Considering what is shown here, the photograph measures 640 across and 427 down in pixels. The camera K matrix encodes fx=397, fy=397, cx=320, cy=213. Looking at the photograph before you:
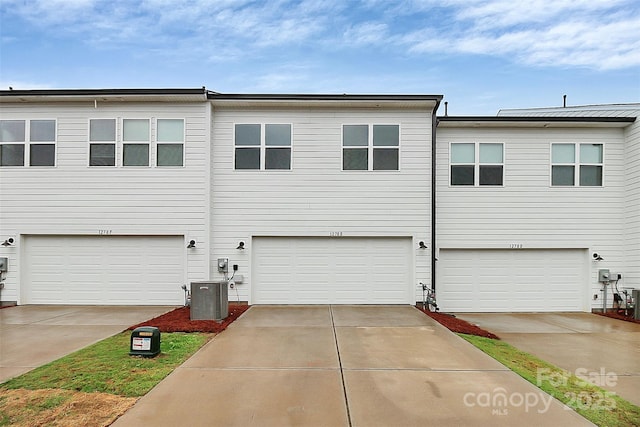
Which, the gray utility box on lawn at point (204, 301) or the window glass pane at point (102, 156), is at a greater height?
the window glass pane at point (102, 156)

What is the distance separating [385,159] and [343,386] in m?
7.53

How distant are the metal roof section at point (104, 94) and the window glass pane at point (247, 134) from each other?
1.25m

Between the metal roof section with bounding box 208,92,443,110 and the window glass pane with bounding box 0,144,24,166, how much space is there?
5533mm

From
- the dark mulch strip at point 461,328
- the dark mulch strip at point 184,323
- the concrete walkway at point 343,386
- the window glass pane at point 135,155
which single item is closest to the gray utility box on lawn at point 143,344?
the concrete walkway at point 343,386

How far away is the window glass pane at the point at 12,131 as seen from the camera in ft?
36.4

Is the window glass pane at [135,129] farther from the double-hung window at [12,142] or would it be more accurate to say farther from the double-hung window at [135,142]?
the double-hung window at [12,142]

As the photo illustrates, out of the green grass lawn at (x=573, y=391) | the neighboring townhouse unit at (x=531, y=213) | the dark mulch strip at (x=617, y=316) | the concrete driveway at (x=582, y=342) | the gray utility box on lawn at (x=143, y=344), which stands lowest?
the dark mulch strip at (x=617, y=316)

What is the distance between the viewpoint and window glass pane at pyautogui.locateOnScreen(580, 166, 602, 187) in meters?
11.5

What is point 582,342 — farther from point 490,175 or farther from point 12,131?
point 12,131

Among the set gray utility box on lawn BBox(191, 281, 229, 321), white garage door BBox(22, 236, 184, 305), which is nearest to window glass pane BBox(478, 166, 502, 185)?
gray utility box on lawn BBox(191, 281, 229, 321)

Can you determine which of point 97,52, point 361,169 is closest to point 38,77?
point 97,52

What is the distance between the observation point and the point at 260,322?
8.73 meters


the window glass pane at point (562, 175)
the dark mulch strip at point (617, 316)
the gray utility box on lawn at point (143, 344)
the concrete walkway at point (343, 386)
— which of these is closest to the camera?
the concrete walkway at point (343, 386)

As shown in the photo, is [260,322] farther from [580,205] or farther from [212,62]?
[212,62]
